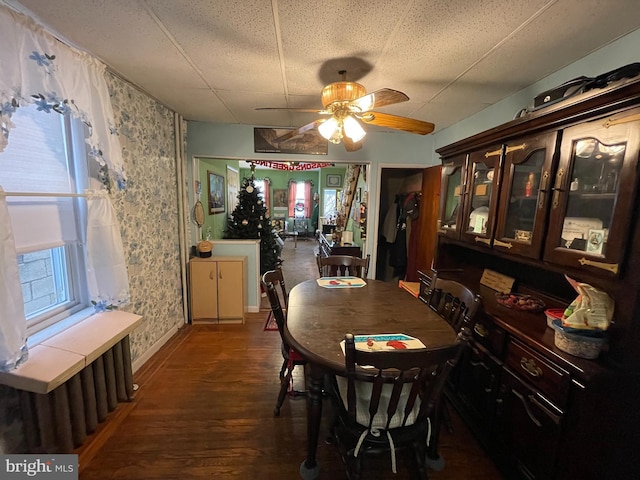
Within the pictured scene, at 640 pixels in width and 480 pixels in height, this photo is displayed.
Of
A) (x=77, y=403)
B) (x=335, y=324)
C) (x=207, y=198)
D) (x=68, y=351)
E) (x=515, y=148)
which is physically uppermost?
(x=515, y=148)

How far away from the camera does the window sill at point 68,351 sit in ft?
3.98

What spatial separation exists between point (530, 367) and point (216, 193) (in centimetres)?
421

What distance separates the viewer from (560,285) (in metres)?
1.65

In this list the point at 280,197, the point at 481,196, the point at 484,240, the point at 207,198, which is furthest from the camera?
the point at 280,197

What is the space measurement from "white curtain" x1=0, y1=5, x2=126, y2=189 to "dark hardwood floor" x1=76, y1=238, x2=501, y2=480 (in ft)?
5.16

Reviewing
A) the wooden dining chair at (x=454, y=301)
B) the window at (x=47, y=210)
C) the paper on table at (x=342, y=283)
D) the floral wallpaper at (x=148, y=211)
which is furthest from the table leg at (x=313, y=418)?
the floral wallpaper at (x=148, y=211)

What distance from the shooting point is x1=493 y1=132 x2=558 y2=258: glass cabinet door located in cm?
141

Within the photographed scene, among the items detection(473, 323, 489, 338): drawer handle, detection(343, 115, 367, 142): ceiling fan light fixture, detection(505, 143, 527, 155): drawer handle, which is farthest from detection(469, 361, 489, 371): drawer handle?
detection(343, 115, 367, 142): ceiling fan light fixture

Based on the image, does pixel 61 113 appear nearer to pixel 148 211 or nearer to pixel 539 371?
pixel 148 211

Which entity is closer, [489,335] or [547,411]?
[547,411]

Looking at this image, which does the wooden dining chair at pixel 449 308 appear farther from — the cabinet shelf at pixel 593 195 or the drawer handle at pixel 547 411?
the cabinet shelf at pixel 593 195

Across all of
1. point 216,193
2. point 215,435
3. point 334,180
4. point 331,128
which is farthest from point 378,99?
point 334,180

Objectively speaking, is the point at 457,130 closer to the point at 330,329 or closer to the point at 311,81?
the point at 311,81

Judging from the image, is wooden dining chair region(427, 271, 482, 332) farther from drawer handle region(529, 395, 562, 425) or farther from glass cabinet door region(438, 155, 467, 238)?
glass cabinet door region(438, 155, 467, 238)
